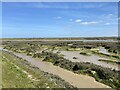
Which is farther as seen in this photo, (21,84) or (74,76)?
(74,76)

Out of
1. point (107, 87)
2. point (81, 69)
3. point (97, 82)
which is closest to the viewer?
point (107, 87)

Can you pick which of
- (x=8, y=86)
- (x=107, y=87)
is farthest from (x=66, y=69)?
(x=8, y=86)

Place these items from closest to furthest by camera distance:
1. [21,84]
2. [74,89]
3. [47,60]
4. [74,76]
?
[21,84], [74,89], [74,76], [47,60]

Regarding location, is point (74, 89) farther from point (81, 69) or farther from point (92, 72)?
point (81, 69)

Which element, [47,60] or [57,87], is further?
[47,60]

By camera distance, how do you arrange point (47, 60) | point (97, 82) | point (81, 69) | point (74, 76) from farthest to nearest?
point (47, 60), point (81, 69), point (74, 76), point (97, 82)

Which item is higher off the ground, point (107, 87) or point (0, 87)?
point (0, 87)

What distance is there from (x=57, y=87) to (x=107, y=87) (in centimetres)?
567

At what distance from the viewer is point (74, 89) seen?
1870cm

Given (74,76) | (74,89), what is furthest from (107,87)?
(74,76)

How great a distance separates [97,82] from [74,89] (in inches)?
200

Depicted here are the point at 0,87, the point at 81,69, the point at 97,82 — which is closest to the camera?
the point at 0,87

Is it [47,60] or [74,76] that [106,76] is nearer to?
[74,76]

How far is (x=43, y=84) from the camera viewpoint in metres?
17.9
